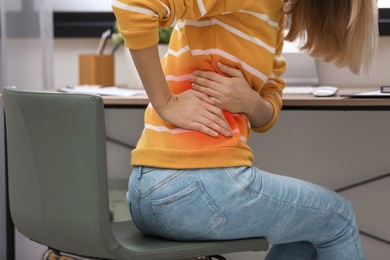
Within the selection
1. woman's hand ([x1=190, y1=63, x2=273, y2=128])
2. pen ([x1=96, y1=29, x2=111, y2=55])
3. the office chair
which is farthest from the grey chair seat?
pen ([x1=96, y1=29, x2=111, y2=55])

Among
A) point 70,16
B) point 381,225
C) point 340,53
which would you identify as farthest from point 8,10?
point 381,225

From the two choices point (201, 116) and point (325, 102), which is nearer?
point (201, 116)

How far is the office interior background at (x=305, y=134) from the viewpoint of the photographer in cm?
238

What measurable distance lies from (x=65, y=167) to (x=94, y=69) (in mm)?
1093

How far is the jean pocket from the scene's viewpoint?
1345 millimetres

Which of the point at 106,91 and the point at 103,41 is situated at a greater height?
the point at 103,41

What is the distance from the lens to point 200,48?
140 cm

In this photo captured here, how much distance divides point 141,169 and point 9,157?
0.29 metres

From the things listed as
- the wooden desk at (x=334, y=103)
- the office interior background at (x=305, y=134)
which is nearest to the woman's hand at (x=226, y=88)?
the wooden desk at (x=334, y=103)

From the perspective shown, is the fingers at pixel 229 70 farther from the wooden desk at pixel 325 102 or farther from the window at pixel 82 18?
the window at pixel 82 18

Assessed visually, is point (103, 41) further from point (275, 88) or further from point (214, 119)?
point (214, 119)

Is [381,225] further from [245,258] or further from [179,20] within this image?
[179,20]

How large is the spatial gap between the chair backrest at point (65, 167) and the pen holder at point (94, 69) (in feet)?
3.20

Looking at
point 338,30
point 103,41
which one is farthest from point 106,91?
point 338,30
